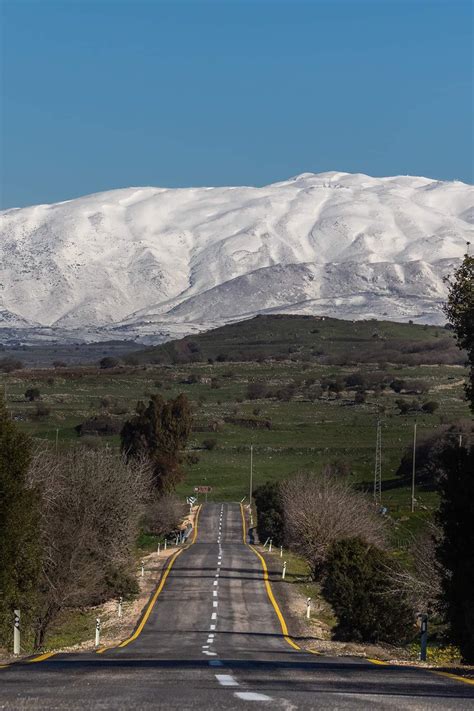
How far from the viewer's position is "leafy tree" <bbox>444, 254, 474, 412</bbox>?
39906 millimetres

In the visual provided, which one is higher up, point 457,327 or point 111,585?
point 457,327

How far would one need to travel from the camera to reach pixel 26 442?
127ft

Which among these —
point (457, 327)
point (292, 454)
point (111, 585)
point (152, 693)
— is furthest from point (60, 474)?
point (292, 454)

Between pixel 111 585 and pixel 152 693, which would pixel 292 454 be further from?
pixel 152 693

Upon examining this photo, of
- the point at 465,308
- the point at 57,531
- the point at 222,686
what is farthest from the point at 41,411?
the point at 222,686

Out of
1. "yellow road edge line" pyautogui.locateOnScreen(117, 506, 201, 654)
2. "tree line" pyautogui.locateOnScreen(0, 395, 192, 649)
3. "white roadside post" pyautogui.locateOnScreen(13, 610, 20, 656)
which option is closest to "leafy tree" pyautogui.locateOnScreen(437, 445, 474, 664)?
"yellow road edge line" pyautogui.locateOnScreen(117, 506, 201, 654)

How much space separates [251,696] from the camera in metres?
13.8

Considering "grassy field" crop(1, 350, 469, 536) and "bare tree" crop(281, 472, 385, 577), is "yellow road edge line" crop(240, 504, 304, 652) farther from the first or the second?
"grassy field" crop(1, 350, 469, 536)

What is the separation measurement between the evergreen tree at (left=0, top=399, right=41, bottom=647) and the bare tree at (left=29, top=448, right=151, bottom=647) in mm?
4309

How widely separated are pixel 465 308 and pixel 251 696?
27.6 metres

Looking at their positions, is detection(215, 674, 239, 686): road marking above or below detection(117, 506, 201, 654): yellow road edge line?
above

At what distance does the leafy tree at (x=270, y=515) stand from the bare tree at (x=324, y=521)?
538 inches

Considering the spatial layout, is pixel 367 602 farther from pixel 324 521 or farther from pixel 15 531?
pixel 324 521

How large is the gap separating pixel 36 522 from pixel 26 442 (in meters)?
2.90
